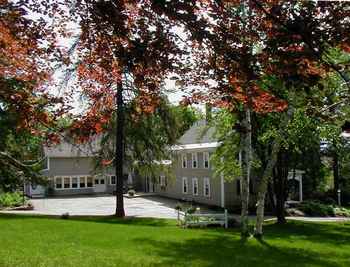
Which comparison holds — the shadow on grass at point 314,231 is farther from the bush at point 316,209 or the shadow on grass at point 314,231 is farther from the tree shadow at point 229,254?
the bush at point 316,209

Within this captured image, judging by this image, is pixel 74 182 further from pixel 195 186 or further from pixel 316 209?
pixel 316 209

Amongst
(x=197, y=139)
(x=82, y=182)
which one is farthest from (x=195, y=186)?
(x=82, y=182)

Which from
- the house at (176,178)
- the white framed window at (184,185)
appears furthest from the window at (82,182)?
the white framed window at (184,185)

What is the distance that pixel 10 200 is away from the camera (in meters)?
40.7

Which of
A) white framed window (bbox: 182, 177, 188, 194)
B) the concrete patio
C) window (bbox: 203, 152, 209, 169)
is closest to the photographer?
the concrete patio

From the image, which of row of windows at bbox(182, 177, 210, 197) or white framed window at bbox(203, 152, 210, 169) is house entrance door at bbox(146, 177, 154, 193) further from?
white framed window at bbox(203, 152, 210, 169)

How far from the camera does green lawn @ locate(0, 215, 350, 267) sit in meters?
11.0

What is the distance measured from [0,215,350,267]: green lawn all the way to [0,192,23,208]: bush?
68.0 ft

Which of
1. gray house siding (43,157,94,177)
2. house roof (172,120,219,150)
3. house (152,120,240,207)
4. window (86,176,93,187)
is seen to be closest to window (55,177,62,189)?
gray house siding (43,157,94,177)

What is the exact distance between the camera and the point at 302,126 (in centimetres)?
2027

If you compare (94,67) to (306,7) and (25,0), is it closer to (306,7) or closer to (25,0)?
(25,0)

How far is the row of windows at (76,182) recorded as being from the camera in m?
53.2

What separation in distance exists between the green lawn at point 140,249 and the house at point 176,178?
10360 millimetres

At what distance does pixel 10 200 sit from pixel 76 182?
1373 cm
